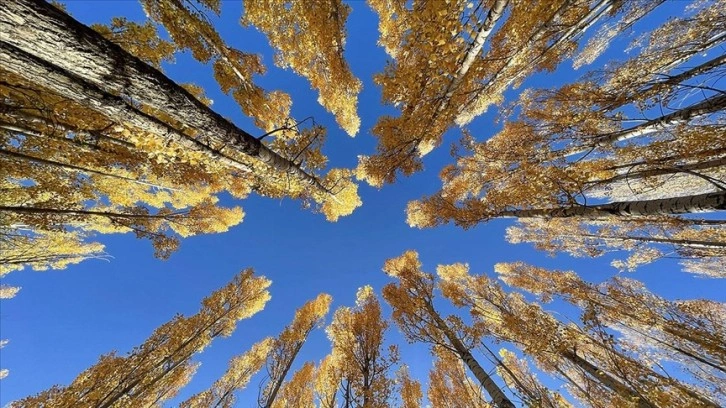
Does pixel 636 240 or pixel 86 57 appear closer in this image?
pixel 86 57

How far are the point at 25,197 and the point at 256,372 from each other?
9.75m

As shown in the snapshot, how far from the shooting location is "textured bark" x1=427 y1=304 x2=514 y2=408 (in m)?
4.91

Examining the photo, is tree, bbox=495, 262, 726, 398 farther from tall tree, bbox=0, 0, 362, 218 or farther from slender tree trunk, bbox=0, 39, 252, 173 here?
slender tree trunk, bbox=0, 39, 252, 173

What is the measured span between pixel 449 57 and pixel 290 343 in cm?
1103

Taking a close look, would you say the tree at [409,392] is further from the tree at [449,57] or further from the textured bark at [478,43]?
the textured bark at [478,43]

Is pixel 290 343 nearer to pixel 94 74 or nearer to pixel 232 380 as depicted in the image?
pixel 232 380

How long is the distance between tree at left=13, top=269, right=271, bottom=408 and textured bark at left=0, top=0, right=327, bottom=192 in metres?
8.20

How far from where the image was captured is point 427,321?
7.70 m

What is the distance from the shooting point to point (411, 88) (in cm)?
388

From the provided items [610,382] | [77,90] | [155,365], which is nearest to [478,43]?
[77,90]

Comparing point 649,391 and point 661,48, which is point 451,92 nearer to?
point 661,48

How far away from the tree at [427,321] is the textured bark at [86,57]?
7.49 metres

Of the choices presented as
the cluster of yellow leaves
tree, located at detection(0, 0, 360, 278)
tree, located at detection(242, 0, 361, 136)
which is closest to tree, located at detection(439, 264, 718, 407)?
the cluster of yellow leaves

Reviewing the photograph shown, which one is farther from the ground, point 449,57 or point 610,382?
point 449,57
